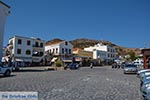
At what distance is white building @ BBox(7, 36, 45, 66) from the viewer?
198 feet

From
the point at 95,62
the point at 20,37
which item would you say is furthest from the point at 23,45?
the point at 95,62

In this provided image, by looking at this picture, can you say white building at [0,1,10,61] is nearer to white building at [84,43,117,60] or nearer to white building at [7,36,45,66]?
white building at [7,36,45,66]

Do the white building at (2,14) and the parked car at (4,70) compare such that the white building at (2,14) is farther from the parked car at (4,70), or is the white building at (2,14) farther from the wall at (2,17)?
the parked car at (4,70)

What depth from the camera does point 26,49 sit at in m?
63.2

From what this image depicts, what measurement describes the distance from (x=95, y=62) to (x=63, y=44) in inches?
714

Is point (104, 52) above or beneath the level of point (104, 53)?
above

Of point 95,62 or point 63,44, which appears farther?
point 95,62

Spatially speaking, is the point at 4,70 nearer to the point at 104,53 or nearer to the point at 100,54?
the point at 100,54

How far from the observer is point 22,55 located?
2442 inches

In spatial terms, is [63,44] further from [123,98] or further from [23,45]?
[123,98]

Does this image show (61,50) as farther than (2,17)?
Yes

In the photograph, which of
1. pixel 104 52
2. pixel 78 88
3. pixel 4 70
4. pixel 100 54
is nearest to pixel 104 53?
pixel 104 52

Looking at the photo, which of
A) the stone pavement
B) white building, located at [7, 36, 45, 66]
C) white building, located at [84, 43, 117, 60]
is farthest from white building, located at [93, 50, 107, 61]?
the stone pavement

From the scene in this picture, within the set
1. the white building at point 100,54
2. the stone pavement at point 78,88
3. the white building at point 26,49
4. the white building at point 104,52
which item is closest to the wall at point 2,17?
the stone pavement at point 78,88
